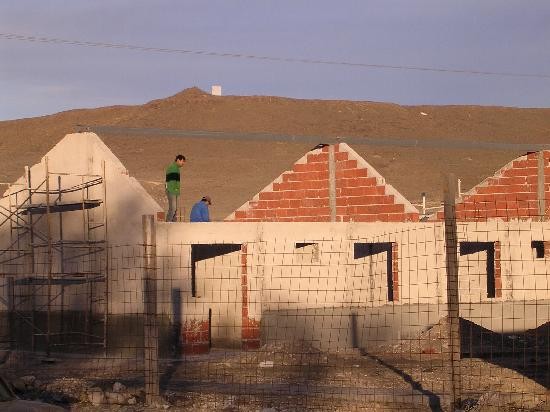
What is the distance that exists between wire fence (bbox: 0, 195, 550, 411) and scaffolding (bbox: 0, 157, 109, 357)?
39mm

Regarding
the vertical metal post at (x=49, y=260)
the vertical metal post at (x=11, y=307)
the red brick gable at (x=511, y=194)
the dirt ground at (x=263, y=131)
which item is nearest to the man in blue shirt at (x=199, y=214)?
the vertical metal post at (x=49, y=260)

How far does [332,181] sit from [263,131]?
5584 cm

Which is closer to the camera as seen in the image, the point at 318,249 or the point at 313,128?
the point at 318,249

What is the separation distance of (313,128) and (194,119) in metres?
8.99

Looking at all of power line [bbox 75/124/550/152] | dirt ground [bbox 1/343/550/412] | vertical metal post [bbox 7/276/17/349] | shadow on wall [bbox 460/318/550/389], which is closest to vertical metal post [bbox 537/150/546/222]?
power line [bbox 75/124/550/152]

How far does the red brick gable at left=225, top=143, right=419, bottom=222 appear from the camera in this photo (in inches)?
787

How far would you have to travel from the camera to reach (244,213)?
2112 cm

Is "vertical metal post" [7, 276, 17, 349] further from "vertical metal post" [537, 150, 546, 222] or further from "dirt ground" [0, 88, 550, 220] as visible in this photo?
"dirt ground" [0, 88, 550, 220]

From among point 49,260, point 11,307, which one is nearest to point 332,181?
point 49,260

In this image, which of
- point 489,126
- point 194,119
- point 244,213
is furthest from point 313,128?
point 244,213

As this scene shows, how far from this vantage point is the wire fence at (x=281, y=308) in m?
16.1

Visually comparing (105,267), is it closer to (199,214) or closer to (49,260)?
(49,260)

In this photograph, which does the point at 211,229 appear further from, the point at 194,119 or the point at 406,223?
the point at 194,119

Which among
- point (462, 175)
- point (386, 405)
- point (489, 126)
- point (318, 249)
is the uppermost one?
point (489, 126)
